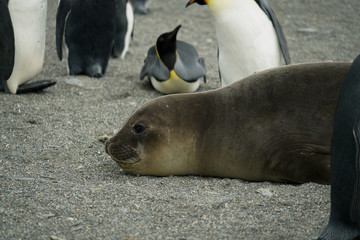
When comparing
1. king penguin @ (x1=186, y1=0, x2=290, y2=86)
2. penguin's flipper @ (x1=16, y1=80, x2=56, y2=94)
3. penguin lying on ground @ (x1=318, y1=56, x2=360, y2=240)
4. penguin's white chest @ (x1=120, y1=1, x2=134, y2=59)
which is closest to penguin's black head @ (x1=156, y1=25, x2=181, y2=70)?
king penguin @ (x1=186, y1=0, x2=290, y2=86)

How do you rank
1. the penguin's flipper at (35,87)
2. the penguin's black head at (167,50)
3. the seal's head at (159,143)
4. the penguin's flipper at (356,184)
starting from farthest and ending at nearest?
the penguin's black head at (167,50) → the penguin's flipper at (35,87) → the seal's head at (159,143) → the penguin's flipper at (356,184)

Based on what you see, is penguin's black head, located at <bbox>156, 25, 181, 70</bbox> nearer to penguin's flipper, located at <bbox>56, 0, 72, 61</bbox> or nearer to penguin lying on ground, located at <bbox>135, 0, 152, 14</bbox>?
penguin's flipper, located at <bbox>56, 0, 72, 61</bbox>

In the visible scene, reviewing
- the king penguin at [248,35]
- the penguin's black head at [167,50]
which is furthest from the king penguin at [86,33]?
the king penguin at [248,35]

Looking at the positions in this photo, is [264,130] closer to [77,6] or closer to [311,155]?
[311,155]

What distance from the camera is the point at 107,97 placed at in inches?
231

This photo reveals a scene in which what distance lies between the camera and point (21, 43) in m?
5.71

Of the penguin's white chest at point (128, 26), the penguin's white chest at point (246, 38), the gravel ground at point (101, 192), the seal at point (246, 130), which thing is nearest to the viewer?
the gravel ground at point (101, 192)

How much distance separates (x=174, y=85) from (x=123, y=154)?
2.29 meters

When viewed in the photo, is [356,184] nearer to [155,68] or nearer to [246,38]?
[246,38]

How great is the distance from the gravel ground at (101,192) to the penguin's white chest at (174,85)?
161 mm

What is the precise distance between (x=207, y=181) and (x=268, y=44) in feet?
7.01

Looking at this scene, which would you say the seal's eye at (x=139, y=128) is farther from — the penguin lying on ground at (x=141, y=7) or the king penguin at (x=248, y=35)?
the penguin lying on ground at (x=141, y=7)

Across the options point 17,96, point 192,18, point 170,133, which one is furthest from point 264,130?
point 192,18

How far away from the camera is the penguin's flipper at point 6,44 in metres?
5.48
